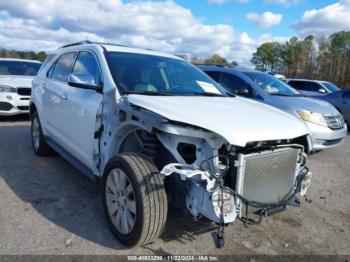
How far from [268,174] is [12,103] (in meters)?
7.82

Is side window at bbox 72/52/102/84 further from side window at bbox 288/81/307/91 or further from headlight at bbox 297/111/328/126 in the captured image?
side window at bbox 288/81/307/91

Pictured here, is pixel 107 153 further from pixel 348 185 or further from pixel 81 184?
pixel 348 185

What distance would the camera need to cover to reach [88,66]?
4148mm

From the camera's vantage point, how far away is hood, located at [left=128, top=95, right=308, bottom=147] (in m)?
2.72

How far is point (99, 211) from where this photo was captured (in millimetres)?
3787

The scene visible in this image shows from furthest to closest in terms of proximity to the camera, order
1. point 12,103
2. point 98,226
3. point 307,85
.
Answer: point 307,85 < point 12,103 < point 98,226

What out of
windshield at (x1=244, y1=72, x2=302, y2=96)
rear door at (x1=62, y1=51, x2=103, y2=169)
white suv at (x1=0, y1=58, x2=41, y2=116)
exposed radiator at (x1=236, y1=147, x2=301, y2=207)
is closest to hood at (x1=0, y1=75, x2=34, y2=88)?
white suv at (x1=0, y1=58, x2=41, y2=116)

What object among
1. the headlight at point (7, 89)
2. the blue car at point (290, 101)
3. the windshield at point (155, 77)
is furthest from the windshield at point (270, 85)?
the headlight at point (7, 89)

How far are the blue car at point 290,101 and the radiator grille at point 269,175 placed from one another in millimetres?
2672

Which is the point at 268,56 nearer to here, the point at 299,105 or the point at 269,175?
the point at 299,105

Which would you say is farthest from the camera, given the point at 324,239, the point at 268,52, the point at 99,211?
the point at 268,52

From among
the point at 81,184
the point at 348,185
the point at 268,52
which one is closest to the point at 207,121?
the point at 81,184

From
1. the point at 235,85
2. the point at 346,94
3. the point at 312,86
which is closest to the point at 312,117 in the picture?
the point at 235,85

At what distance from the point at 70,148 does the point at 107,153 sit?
3.67ft
